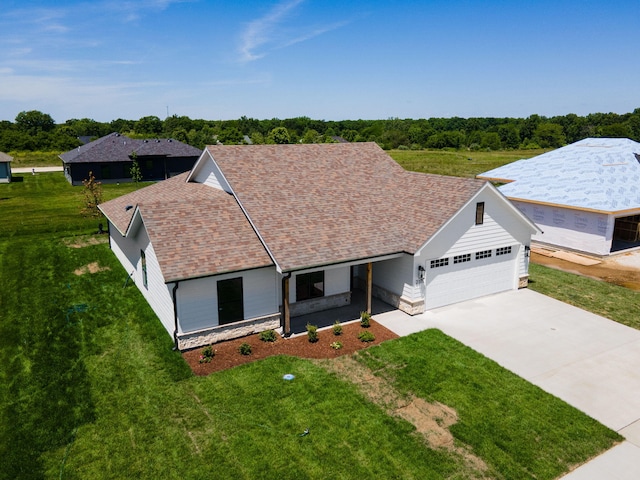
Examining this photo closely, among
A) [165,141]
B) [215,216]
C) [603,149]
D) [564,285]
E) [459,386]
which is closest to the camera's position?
[459,386]

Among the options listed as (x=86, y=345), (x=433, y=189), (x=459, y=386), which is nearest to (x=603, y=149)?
(x=433, y=189)

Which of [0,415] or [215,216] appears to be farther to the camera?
[215,216]

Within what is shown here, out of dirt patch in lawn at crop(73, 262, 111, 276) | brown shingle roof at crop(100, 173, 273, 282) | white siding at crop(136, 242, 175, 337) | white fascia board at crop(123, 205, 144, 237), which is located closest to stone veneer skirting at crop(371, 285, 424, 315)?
brown shingle roof at crop(100, 173, 273, 282)

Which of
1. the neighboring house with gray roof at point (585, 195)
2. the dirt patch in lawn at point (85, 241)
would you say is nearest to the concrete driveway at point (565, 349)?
the neighboring house with gray roof at point (585, 195)

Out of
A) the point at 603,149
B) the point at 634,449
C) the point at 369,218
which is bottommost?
the point at 634,449

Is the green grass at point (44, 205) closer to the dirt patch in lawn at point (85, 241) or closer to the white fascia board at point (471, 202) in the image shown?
the dirt patch in lawn at point (85, 241)

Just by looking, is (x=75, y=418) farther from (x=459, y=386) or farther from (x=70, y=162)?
(x=70, y=162)

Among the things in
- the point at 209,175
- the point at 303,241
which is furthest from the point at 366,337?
the point at 209,175
